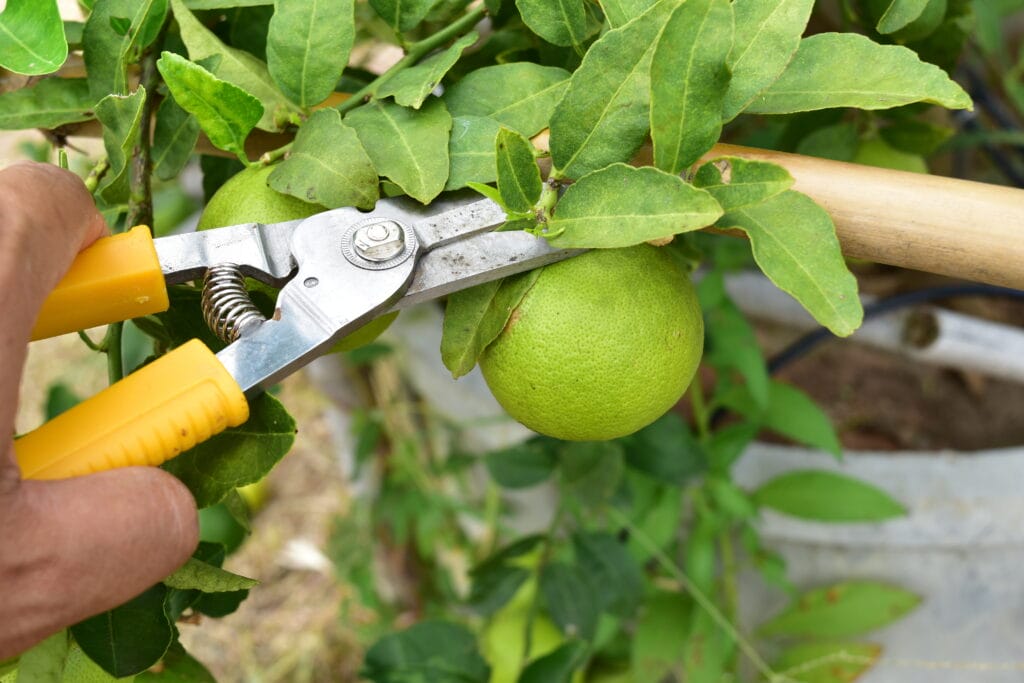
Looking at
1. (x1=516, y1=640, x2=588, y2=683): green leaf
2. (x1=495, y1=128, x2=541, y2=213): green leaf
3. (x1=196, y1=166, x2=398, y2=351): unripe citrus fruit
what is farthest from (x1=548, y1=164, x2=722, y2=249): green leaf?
(x1=516, y1=640, x2=588, y2=683): green leaf

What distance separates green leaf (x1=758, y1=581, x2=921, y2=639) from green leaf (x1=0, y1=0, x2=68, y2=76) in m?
0.70

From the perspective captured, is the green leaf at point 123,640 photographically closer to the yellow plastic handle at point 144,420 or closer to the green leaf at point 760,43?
the yellow plastic handle at point 144,420

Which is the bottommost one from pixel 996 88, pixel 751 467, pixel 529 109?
pixel 751 467

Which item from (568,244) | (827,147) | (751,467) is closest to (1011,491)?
(751,467)

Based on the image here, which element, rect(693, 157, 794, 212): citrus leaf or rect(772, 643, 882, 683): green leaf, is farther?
rect(772, 643, 882, 683): green leaf

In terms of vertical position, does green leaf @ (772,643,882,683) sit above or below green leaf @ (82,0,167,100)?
below

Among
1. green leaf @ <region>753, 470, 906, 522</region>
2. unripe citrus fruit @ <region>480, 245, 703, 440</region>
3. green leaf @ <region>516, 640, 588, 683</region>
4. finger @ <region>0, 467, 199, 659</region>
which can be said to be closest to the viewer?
finger @ <region>0, 467, 199, 659</region>

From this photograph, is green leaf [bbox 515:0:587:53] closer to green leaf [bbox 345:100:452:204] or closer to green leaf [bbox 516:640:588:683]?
green leaf [bbox 345:100:452:204]

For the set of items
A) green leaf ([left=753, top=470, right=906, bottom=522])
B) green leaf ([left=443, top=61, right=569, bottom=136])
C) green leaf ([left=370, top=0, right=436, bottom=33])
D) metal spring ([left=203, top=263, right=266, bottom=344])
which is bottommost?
green leaf ([left=753, top=470, right=906, bottom=522])

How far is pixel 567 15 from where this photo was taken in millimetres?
407

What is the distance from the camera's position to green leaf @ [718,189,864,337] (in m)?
0.35

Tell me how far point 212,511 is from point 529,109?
0.36 meters

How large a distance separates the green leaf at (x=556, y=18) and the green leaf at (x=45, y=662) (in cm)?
35

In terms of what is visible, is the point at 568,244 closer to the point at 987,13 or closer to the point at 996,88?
the point at 987,13
